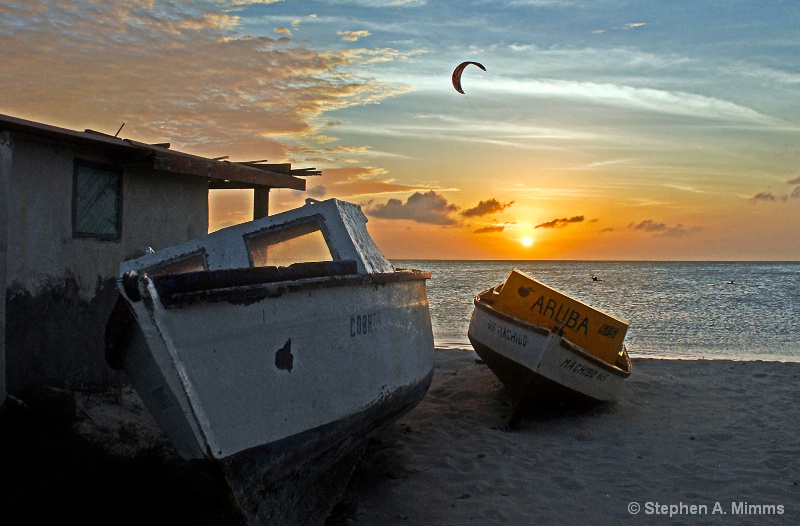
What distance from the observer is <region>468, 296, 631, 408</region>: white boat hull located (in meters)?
7.08

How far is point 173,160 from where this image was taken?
7195 mm

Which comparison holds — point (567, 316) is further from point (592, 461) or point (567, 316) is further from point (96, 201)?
point (96, 201)

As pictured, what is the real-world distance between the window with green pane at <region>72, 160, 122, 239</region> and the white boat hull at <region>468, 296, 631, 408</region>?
14.5 feet

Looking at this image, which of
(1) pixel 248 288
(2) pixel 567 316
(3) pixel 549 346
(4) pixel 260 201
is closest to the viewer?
(1) pixel 248 288

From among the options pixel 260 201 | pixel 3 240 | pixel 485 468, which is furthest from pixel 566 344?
pixel 3 240

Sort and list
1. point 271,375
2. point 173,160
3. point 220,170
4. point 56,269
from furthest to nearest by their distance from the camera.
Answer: point 220,170 < point 173,160 < point 56,269 < point 271,375

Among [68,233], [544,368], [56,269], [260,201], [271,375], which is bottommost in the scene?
[544,368]

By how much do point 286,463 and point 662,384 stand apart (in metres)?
6.69

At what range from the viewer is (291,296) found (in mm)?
4016

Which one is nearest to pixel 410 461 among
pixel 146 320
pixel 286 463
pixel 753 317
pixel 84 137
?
pixel 286 463

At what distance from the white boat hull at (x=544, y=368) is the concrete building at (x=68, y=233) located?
Result: 157 inches

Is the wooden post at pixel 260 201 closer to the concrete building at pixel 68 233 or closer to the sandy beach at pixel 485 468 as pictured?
the concrete building at pixel 68 233

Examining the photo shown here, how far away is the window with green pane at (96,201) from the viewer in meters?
6.88

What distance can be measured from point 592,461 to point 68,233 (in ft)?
18.5
